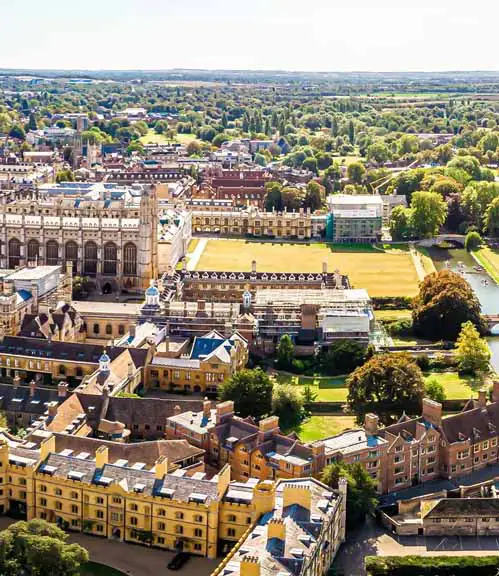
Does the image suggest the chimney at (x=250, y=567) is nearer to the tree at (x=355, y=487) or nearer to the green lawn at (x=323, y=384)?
the tree at (x=355, y=487)

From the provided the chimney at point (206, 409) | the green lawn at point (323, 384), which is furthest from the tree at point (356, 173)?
the chimney at point (206, 409)

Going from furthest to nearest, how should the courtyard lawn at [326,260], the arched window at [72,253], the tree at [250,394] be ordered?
the courtyard lawn at [326,260] → the arched window at [72,253] → the tree at [250,394]

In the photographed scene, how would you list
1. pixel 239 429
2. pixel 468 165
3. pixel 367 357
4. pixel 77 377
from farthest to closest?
pixel 468 165 → pixel 367 357 → pixel 77 377 → pixel 239 429

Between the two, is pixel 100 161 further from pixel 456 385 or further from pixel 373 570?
pixel 373 570

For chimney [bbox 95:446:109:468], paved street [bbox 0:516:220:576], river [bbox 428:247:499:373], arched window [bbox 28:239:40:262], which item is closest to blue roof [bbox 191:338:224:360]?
river [bbox 428:247:499:373]

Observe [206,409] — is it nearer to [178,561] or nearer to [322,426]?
[322,426]

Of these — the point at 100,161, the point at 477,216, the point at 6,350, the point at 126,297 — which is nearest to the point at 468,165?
the point at 477,216

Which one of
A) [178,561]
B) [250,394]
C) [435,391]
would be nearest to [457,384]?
[435,391]
